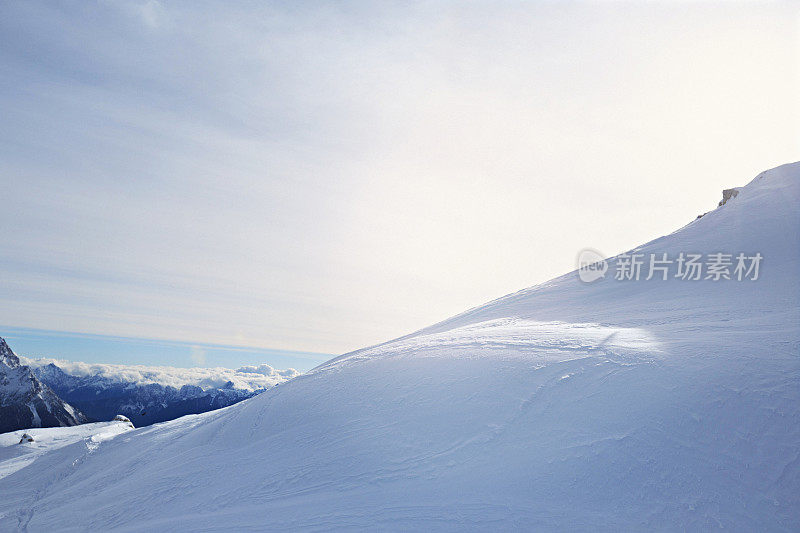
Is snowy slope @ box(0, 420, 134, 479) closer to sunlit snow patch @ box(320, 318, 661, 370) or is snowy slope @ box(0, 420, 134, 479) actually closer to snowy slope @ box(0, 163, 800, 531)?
snowy slope @ box(0, 163, 800, 531)

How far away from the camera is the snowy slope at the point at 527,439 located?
18.6 feet

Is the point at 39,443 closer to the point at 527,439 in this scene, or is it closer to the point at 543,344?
the point at 543,344

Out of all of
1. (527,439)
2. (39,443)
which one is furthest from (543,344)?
(39,443)

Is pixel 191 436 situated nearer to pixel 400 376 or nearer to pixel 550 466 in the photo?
pixel 400 376

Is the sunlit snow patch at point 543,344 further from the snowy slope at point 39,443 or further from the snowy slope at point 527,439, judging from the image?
the snowy slope at point 39,443

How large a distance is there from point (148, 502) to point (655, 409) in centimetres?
1046

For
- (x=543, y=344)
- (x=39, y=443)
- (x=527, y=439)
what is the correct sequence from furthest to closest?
(x=39, y=443), (x=543, y=344), (x=527, y=439)

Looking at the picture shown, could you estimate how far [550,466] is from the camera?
6.32 metres

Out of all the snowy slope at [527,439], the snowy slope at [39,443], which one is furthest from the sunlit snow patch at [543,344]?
the snowy slope at [39,443]

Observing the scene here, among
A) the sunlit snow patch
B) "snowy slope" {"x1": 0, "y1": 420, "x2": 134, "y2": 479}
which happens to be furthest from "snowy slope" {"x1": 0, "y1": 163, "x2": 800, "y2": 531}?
"snowy slope" {"x1": 0, "y1": 420, "x2": 134, "y2": 479}

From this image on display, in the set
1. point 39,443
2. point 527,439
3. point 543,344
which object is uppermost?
point 543,344

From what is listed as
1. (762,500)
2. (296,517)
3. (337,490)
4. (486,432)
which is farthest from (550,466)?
(296,517)

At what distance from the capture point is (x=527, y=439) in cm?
691

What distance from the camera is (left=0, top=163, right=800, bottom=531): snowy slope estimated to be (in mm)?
5676
